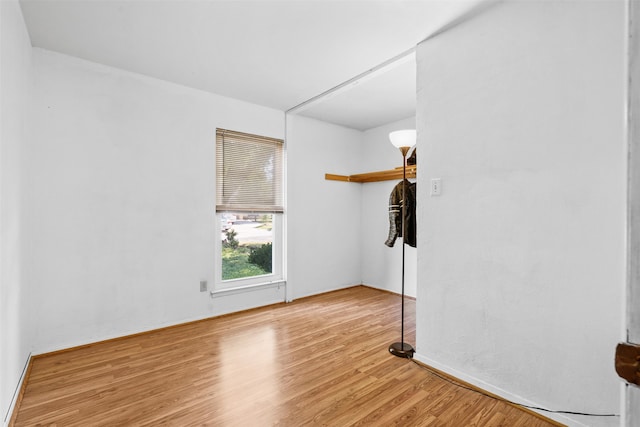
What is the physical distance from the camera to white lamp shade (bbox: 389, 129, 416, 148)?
8.74ft

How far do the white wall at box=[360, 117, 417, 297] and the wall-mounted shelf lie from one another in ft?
0.41

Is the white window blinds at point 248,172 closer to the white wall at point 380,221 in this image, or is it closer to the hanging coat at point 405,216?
the white wall at point 380,221

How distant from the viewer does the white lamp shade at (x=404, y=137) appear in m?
2.66

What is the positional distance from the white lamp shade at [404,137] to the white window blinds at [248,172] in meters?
1.93

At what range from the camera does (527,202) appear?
1.93 m

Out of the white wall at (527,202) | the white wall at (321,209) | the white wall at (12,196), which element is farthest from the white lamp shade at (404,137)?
the white wall at (12,196)

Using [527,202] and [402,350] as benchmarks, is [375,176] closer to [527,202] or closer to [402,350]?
[402,350]

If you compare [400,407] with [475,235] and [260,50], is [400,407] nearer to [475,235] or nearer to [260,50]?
[475,235]

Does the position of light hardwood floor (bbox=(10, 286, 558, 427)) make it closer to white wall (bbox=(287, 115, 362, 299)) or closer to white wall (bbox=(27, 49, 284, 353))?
white wall (bbox=(27, 49, 284, 353))

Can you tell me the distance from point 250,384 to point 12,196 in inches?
75.8

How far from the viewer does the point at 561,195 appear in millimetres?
1803

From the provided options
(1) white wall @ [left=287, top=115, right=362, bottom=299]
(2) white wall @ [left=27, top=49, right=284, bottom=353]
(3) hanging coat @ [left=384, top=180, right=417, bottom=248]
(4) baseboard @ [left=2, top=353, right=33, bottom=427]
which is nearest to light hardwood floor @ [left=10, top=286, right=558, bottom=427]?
(4) baseboard @ [left=2, top=353, right=33, bottom=427]

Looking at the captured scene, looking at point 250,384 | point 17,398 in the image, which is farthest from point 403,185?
point 17,398

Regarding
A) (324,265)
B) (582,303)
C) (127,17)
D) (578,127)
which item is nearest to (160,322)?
(324,265)
